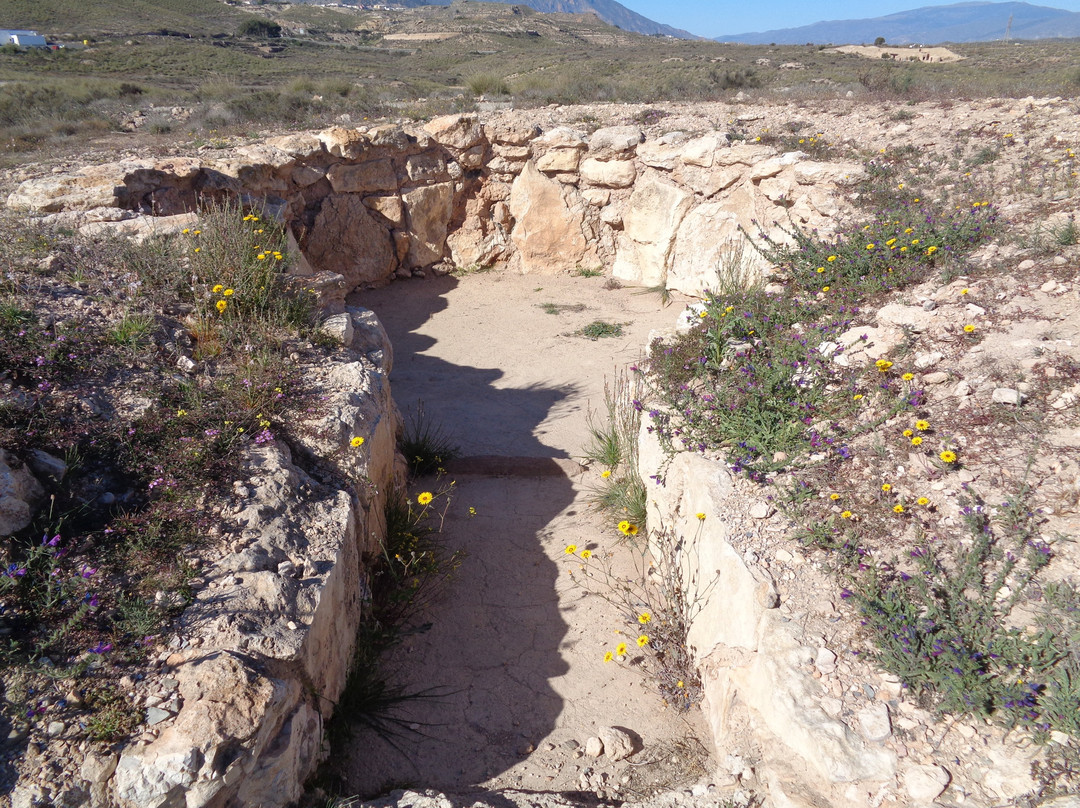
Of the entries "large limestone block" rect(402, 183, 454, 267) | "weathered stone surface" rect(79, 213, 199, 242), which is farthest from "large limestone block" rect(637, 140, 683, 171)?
"weathered stone surface" rect(79, 213, 199, 242)

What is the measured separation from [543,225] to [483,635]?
26.9 feet

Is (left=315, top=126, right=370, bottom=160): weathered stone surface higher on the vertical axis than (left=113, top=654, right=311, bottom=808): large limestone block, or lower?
higher

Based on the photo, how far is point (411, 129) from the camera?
33.4ft

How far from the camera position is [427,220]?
34.4 ft

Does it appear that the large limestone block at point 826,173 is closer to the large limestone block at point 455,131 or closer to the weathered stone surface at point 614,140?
the weathered stone surface at point 614,140

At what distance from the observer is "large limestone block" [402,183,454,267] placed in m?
10.2

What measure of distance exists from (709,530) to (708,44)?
36.1 m

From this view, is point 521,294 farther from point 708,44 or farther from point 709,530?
point 708,44

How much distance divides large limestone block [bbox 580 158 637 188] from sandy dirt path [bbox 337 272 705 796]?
3.57 metres

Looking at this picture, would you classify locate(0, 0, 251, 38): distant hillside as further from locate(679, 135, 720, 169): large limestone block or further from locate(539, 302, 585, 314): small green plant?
locate(679, 135, 720, 169): large limestone block

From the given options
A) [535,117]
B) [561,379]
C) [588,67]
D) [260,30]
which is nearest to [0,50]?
[260,30]

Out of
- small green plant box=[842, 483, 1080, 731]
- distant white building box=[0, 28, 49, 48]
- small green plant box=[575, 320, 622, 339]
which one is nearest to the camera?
small green plant box=[842, 483, 1080, 731]

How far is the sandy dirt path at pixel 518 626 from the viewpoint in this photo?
2869mm

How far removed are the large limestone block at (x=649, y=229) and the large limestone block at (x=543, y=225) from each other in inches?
30.5
